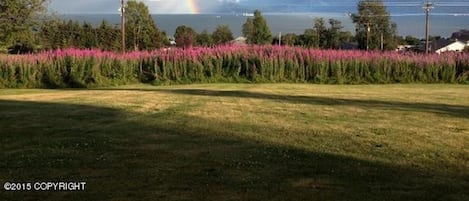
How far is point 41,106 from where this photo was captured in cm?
1027

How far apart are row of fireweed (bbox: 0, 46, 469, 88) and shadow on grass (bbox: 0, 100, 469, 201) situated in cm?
1130

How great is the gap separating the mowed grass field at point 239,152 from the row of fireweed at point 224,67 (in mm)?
8623

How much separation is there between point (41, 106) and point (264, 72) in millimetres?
9976

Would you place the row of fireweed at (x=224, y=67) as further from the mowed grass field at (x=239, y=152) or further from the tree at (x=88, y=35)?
the tree at (x=88, y=35)

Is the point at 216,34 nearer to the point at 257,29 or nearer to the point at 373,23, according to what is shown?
the point at 257,29

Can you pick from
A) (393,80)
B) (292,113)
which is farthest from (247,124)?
(393,80)

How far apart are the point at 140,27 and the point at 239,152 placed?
189ft

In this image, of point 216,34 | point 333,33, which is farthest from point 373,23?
point 216,34

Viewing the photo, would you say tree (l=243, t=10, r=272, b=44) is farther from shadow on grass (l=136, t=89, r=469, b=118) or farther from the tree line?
shadow on grass (l=136, t=89, r=469, b=118)

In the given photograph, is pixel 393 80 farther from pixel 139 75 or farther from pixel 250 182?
pixel 250 182

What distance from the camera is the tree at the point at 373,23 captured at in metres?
70.4
